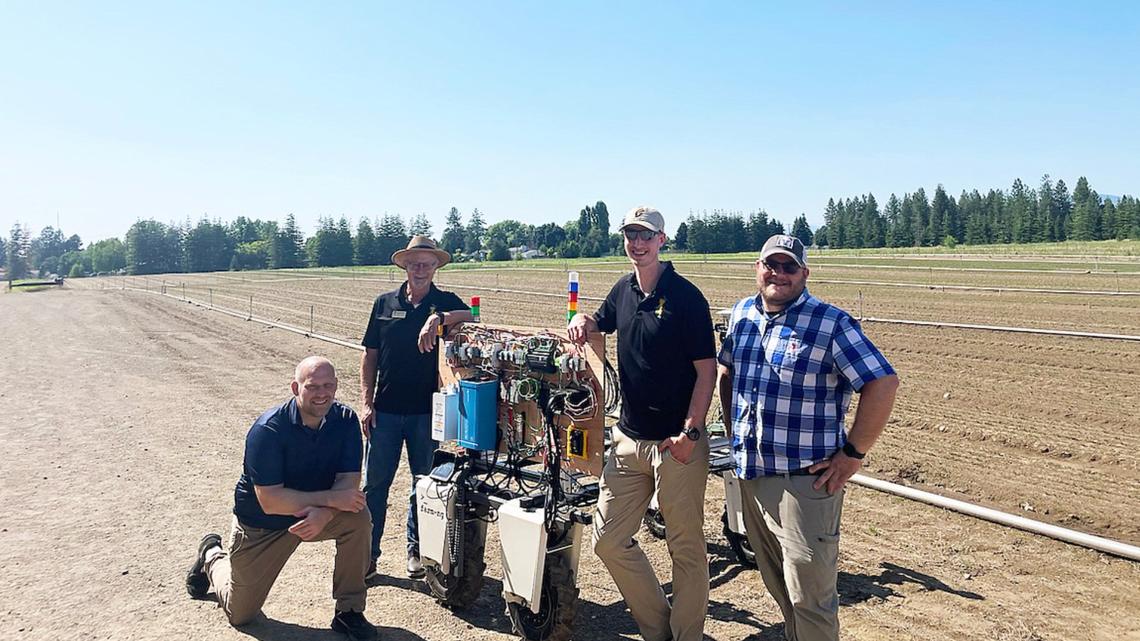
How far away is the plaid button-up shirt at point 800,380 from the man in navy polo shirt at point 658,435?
280 millimetres

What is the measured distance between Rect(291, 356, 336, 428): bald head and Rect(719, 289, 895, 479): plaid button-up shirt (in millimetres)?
2310

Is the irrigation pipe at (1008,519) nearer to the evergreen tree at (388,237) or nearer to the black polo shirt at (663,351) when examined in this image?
the black polo shirt at (663,351)

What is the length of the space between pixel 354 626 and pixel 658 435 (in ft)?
7.04

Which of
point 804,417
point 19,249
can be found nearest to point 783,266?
point 804,417

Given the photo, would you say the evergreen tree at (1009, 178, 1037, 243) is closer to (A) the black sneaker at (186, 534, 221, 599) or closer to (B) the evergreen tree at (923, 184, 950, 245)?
(B) the evergreen tree at (923, 184, 950, 245)

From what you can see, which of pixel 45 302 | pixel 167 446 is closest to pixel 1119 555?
pixel 167 446

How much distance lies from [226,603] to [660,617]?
2.60m

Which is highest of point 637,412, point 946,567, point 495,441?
point 637,412

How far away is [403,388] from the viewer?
5.21 metres

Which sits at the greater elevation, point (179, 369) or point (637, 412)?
point (637, 412)

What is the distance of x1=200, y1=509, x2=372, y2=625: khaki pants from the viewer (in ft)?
14.4

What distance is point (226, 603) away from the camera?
177 inches

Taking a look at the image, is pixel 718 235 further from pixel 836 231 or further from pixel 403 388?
pixel 403 388

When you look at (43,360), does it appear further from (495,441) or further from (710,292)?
(710,292)
